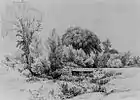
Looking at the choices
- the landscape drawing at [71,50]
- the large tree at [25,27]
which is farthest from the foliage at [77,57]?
the large tree at [25,27]

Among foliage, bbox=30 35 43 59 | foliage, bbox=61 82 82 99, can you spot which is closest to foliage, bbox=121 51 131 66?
foliage, bbox=61 82 82 99

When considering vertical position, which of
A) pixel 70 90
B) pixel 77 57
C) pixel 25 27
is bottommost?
pixel 70 90

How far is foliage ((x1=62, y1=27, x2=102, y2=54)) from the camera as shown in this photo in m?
0.95

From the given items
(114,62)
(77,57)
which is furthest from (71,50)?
(114,62)

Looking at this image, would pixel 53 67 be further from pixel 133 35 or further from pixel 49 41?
pixel 133 35

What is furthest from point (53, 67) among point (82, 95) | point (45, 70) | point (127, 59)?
point (127, 59)

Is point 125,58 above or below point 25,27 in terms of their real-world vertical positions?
below

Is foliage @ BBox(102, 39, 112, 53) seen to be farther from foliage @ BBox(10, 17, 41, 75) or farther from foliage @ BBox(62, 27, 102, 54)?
foliage @ BBox(10, 17, 41, 75)

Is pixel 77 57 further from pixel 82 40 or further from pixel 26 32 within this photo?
pixel 26 32

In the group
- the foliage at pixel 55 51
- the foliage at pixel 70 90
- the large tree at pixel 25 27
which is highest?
the large tree at pixel 25 27

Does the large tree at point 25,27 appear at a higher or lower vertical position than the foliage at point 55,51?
higher

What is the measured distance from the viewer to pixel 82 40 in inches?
37.7

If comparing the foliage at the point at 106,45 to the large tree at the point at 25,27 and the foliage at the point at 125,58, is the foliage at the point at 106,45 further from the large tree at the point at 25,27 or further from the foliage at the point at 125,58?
the large tree at the point at 25,27

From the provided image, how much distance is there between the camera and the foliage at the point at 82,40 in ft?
3.13
